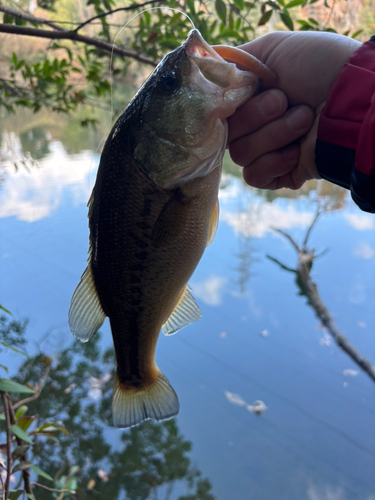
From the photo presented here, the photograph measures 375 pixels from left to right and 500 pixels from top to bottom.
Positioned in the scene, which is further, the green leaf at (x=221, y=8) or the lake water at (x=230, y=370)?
the lake water at (x=230, y=370)

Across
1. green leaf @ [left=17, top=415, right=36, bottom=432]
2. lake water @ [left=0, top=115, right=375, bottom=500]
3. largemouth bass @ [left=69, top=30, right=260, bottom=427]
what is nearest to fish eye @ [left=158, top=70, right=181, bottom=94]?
largemouth bass @ [left=69, top=30, right=260, bottom=427]

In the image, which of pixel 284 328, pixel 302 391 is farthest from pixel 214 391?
pixel 284 328

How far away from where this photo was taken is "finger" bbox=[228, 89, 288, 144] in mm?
899

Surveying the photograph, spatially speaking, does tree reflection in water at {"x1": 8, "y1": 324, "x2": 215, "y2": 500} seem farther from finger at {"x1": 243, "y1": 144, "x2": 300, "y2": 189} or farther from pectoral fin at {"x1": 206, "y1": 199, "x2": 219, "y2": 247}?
finger at {"x1": 243, "y1": 144, "x2": 300, "y2": 189}

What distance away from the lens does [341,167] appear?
88cm

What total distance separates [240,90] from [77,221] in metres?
3.78

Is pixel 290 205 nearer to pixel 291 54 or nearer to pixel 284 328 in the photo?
pixel 284 328

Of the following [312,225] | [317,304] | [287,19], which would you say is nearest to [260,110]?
[287,19]

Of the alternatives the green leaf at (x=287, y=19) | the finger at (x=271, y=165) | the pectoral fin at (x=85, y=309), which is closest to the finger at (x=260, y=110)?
the finger at (x=271, y=165)

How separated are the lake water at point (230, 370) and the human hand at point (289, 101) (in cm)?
57

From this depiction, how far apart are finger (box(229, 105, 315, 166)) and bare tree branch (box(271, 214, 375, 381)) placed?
2.38 m

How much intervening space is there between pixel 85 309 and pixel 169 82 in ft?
2.29

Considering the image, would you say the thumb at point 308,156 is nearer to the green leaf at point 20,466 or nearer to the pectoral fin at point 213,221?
the pectoral fin at point 213,221

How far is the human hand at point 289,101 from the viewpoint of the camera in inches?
36.2
